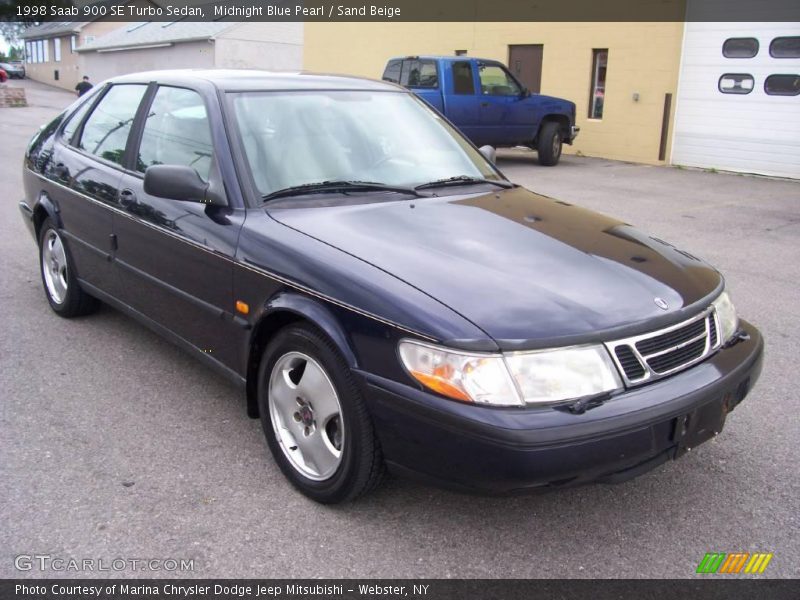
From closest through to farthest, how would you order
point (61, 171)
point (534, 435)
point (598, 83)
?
1. point (534, 435)
2. point (61, 171)
3. point (598, 83)

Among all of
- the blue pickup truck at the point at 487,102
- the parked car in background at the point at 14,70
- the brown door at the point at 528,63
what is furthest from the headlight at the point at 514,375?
the parked car in background at the point at 14,70

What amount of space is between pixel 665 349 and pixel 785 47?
529 inches

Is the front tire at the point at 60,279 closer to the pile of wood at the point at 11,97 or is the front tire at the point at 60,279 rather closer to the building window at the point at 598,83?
the building window at the point at 598,83

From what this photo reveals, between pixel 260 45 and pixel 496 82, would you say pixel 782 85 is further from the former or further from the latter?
pixel 260 45

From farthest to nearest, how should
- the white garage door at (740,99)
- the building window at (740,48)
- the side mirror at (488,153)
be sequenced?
the building window at (740,48), the white garage door at (740,99), the side mirror at (488,153)

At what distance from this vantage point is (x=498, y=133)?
50.0 ft

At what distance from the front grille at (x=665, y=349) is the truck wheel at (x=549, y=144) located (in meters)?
13.1

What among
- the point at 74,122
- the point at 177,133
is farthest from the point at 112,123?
the point at 177,133

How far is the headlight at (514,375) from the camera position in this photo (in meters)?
2.51

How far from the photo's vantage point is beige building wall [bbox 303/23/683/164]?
1576cm

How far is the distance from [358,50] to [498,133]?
9178 millimetres

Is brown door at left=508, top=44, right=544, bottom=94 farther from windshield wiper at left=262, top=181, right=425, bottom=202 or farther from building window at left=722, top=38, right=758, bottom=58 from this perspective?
windshield wiper at left=262, top=181, right=425, bottom=202

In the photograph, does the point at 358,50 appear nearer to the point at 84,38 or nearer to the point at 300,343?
the point at 300,343

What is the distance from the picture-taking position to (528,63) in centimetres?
1852
